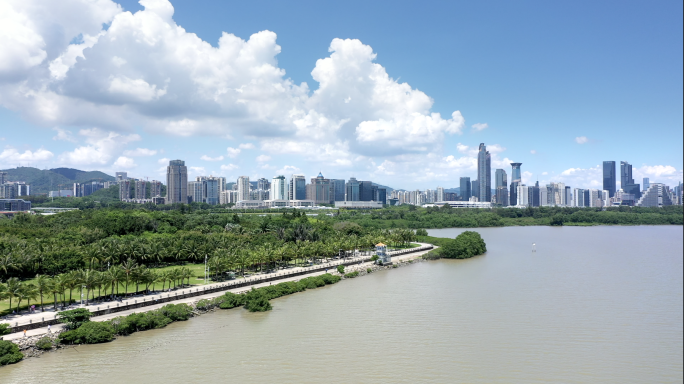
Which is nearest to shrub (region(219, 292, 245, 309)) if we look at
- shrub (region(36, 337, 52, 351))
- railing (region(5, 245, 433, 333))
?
railing (region(5, 245, 433, 333))

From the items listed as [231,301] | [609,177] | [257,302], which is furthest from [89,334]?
[609,177]

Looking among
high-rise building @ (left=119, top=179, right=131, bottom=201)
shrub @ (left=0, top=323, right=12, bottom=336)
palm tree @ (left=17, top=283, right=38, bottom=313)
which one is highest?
high-rise building @ (left=119, top=179, right=131, bottom=201)

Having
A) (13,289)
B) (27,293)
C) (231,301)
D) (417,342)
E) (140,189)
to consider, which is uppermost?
(140,189)

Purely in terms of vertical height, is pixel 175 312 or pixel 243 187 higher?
pixel 243 187

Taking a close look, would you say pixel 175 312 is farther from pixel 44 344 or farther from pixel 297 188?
pixel 297 188

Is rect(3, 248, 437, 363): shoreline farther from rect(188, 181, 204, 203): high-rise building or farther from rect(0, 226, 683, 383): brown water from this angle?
rect(188, 181, 204, 203): high-rise building

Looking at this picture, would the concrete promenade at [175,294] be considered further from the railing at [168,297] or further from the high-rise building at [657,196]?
the high-rise building at [657,196]
